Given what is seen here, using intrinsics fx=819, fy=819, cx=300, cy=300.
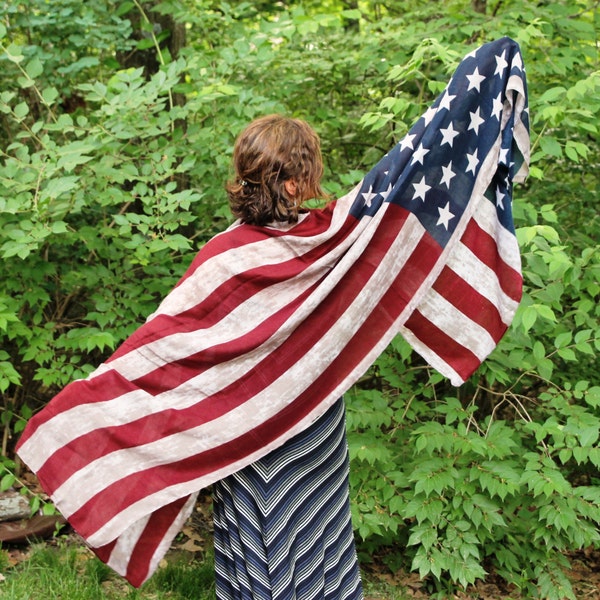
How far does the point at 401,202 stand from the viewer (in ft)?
8.43

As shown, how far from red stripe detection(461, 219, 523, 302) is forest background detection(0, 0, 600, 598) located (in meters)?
0.30

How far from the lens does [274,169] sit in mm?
2365

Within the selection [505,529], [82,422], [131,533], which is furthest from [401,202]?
[505,529]

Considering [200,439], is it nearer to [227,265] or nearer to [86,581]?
[227,265]

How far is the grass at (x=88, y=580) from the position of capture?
3.38 meters

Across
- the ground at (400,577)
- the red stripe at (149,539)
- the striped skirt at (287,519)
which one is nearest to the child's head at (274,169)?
the striped skirt at (287,519)

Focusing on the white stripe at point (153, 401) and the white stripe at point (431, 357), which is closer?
the white stripe at point (153, 401)

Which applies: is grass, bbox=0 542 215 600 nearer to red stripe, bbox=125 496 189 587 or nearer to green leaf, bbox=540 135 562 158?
red stripe, bbox=125 496 189 587

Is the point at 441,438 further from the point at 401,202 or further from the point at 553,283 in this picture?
the point at 401,202

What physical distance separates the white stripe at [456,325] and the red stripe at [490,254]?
6.4 inches

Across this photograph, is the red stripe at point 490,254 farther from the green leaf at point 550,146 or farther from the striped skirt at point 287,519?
the green leaf at point 550,146

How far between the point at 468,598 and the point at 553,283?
1630 mm

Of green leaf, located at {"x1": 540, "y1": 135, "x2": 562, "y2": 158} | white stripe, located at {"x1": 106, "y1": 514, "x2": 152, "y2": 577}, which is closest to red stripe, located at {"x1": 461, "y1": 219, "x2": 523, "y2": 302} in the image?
green leaf, located at {"x1": 540, "y1": 135, "x2": 562, "y2": 158}

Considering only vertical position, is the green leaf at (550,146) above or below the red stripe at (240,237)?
below
